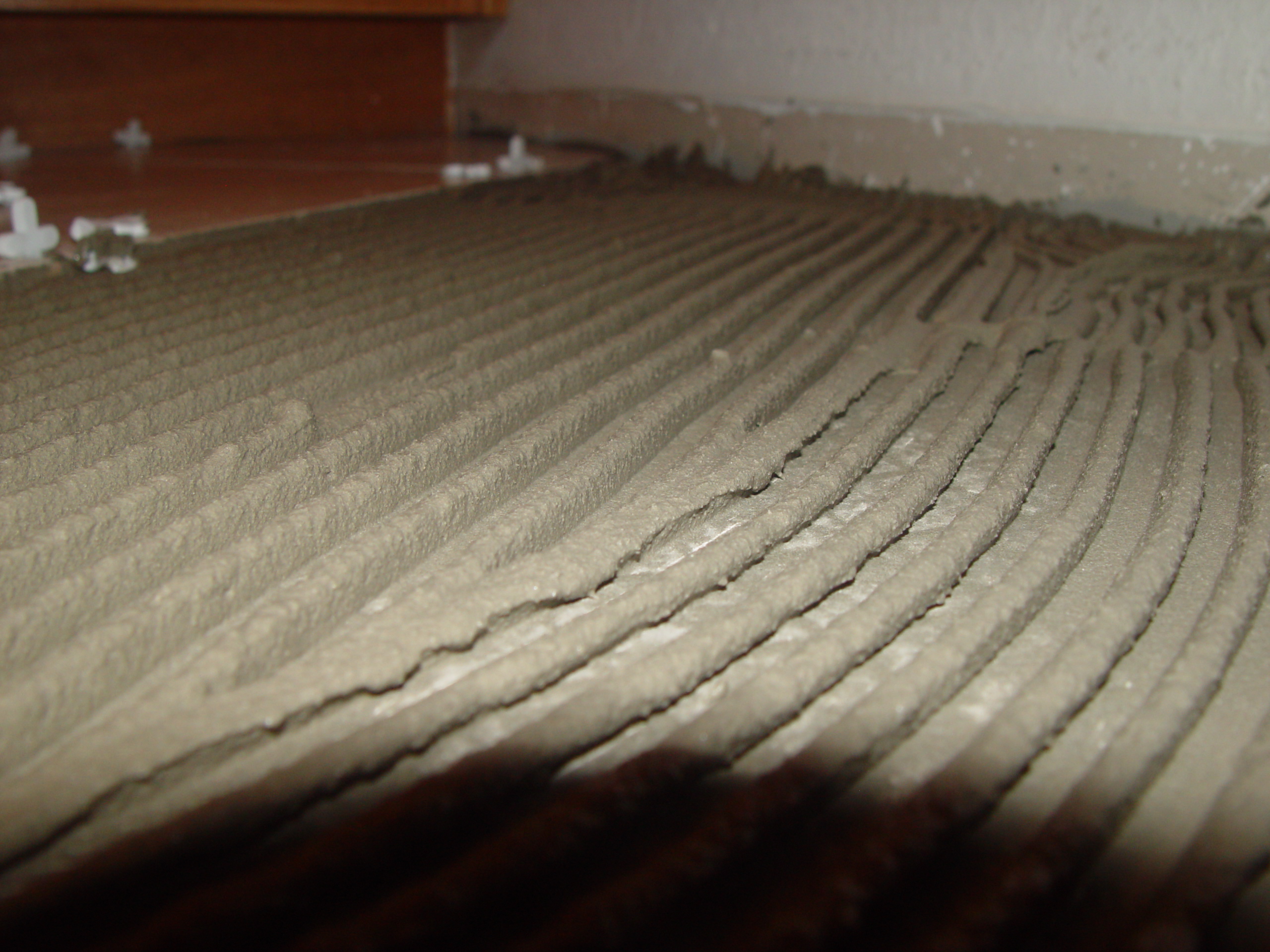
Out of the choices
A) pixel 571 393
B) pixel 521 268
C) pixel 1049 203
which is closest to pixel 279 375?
pixel 571 393

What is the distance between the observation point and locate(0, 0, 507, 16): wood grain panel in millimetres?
2898

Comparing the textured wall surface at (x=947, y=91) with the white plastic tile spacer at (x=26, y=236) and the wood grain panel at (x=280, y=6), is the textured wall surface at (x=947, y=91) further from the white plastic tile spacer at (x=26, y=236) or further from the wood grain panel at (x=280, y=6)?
the white plastic tile spacer at (x=26, y=236)

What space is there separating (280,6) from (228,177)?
853mm

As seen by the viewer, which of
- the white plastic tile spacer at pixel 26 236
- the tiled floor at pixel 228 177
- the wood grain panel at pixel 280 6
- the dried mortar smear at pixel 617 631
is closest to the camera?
the dried mortar smear at pixel 617 631

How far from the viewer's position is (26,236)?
1805 mm

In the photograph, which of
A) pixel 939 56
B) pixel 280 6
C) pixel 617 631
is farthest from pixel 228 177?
pixel 617 631

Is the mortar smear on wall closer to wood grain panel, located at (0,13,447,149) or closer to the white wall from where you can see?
the white wall

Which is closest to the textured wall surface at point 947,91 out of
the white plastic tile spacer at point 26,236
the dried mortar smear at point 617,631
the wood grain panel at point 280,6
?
the wood grain panel at point 280,6

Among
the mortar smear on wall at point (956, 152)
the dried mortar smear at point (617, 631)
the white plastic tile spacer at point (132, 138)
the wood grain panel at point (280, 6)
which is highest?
the wood grain panel at point (280, 6)

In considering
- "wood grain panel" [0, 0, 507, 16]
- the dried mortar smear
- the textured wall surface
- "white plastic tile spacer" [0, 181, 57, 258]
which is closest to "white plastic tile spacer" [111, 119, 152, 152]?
"wood grain panel" [0, 0, 507, 16]

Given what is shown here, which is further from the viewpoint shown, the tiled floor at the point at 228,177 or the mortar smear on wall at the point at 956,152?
the mortar smear on wall at the point at 956,152

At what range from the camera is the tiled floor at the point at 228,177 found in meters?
2.31

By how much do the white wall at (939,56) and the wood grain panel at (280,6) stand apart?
0.69 feet

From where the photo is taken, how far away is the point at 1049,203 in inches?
109
